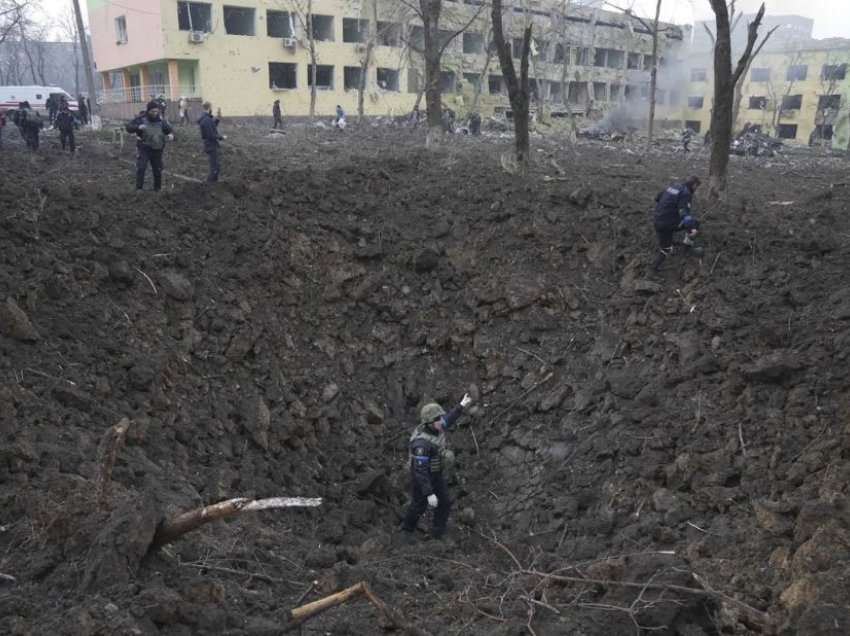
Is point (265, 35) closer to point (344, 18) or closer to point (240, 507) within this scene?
point (344, 18)

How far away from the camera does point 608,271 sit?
9195 mm

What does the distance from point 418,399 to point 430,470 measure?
2626mm

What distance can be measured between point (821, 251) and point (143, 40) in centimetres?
3426

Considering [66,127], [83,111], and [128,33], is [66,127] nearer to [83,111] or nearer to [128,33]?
[83,111]

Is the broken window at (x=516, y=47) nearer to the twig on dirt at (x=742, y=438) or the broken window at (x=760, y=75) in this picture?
the broken window at (x=760, y=75)

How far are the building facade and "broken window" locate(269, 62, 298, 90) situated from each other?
31.8 metres

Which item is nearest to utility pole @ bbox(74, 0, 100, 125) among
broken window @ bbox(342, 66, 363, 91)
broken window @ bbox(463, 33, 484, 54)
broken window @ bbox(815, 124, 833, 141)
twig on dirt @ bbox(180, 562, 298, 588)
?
broken window @ bbox(342, 66, 363, 91)

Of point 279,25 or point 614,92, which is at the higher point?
point 279,25

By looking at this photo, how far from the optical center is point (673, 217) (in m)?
8.43

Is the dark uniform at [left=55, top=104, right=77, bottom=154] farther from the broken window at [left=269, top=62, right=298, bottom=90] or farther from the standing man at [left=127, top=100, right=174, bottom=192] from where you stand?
the broken window at [left=269, top=62, right=298, bottom=90]

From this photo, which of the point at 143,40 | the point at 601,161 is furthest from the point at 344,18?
the point at 601,161

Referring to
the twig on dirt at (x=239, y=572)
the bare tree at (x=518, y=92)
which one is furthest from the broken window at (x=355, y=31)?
the twig on dirt at (x=239, y=572)

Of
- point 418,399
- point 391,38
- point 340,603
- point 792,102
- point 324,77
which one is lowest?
point 418,399

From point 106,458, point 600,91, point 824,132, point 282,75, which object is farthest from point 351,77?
point 106,458
